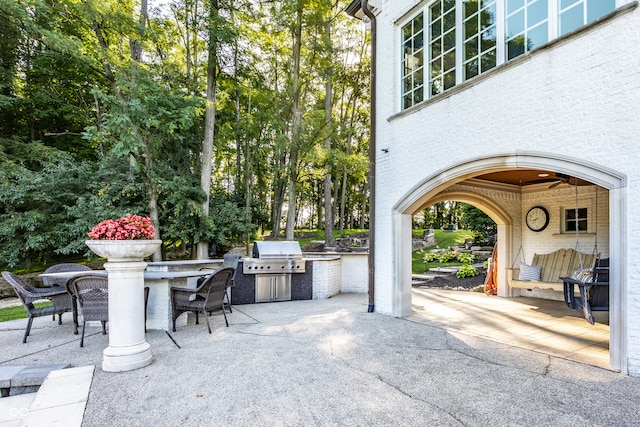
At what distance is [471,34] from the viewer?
15.8 ft

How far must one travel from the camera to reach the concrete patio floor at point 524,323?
4109mm

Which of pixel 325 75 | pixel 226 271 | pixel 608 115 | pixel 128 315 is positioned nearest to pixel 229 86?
pixel 325 75

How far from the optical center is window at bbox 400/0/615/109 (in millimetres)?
3824

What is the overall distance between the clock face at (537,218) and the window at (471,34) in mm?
4170

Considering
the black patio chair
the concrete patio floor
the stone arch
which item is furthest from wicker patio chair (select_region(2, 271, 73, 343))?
the black patio chair

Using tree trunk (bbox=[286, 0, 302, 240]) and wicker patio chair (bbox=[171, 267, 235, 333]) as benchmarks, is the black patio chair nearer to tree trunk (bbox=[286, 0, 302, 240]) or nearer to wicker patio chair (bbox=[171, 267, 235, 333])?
wicker patio chair (bbox=[171, 267, 235, 333])

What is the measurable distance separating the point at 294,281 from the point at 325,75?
28.9 feet

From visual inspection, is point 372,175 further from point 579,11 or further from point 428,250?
point 428,250

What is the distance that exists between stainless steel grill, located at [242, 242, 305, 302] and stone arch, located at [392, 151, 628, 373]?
7.96 feet

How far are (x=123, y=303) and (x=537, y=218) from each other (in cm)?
803

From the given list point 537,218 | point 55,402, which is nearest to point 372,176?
point 537,218

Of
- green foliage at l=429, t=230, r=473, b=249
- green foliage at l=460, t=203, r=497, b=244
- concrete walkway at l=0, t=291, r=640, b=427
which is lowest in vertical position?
concrete walkway at l=0, t=291, r=640, b=427

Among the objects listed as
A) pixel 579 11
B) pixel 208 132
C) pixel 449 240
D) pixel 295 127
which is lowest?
pixel 449 240

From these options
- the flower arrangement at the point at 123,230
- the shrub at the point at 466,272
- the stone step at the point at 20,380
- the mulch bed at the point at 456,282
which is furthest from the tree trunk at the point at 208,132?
the shrub at the point at 466,272
